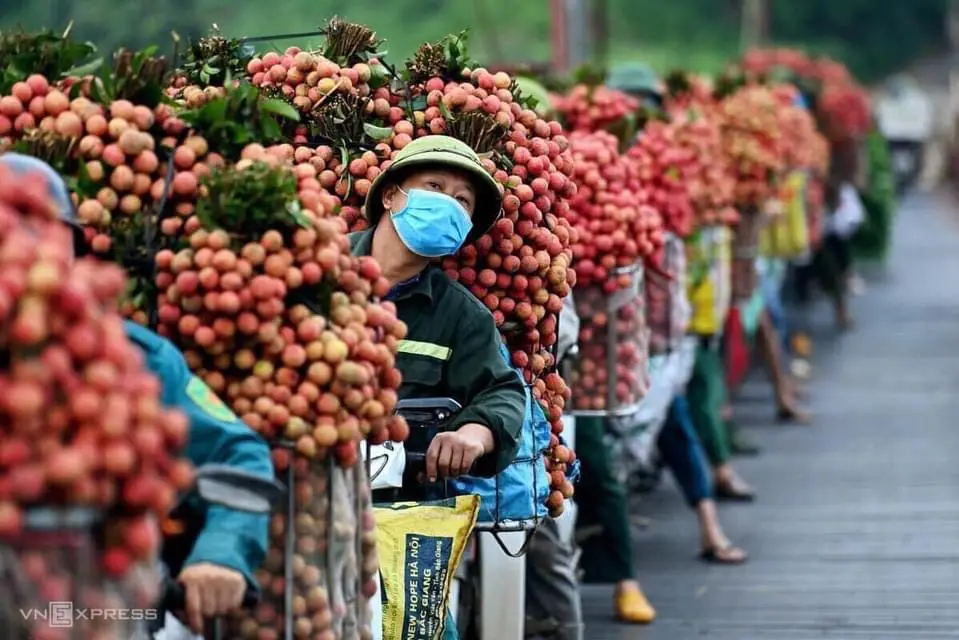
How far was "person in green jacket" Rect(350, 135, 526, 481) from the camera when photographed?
489cm

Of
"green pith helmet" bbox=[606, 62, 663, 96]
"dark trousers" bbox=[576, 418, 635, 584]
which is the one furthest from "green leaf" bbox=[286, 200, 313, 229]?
"green pith helmet" bbox=[606, 62, 663, 96]

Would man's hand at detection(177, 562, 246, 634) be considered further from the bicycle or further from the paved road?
the paved road

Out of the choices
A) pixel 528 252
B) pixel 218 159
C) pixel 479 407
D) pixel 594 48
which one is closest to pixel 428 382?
pixel 479 407

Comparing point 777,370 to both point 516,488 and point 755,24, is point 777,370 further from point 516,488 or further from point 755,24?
point 755,24

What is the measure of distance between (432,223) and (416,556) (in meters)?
0.86

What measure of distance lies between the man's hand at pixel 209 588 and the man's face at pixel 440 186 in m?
1.76

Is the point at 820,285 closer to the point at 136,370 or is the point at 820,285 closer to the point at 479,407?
the point at 479,407

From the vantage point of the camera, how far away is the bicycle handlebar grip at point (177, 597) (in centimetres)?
346

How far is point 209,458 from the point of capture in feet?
11.7

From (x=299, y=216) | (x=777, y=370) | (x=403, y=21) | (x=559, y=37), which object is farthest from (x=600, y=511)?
(x=559, y=37)

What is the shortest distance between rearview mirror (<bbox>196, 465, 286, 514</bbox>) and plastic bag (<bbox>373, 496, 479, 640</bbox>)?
1.16m

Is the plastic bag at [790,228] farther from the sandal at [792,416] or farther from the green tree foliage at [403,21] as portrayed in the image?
the green tree foliage at [403,21]

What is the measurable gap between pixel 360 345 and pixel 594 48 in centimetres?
2409

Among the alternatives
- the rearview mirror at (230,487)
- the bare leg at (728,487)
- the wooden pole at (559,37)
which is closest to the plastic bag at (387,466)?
the rearview mirror at (230,487)
